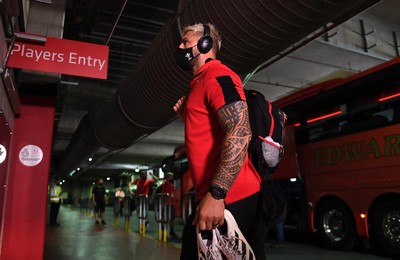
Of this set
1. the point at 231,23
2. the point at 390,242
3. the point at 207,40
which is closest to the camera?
the point at 207,40

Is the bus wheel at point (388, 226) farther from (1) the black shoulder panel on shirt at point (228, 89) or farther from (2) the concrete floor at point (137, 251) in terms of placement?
(1) the black shoulder panel on shirt at point (228, 89)

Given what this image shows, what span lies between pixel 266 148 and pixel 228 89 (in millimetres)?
330

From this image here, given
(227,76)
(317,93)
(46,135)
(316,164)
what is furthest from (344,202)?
(227,76)

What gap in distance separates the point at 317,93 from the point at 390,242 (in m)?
2.95

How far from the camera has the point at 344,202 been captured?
20.3 feet

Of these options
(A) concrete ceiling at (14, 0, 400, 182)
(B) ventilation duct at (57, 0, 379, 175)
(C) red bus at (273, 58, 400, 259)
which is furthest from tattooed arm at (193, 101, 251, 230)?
(C) red bus at (273, 58, 400, 259)

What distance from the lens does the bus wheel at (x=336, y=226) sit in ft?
19.7

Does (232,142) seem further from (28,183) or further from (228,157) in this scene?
(28,183)

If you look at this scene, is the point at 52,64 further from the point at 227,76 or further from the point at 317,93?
the point at 317,93

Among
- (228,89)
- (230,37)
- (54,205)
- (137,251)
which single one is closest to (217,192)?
(228,89)

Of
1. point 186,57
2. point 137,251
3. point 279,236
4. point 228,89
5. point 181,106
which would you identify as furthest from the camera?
point 279,236

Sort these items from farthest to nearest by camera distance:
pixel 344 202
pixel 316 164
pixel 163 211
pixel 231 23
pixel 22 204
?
1. pixel 163 211
2. pixel 316 164
3. pixel 344 202
4. pixel 22 204
5. pixel 231 23

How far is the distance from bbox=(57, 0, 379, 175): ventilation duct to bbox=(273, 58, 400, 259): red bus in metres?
2.41

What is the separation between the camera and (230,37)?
3.26 m
